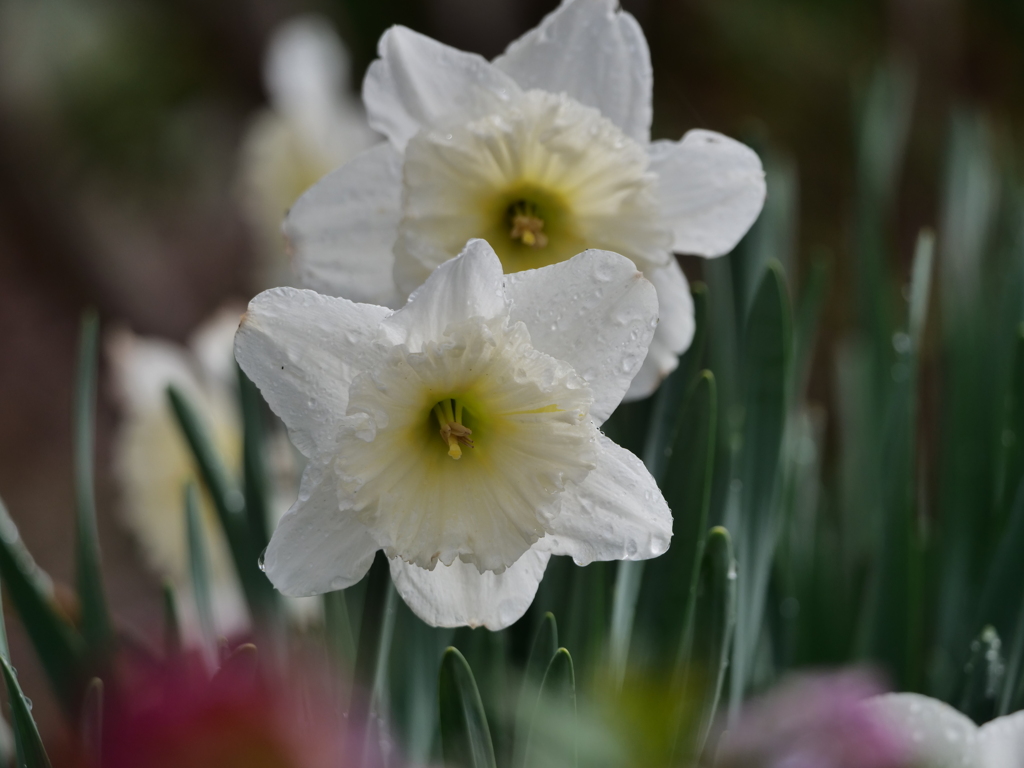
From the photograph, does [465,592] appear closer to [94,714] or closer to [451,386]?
[451,386]

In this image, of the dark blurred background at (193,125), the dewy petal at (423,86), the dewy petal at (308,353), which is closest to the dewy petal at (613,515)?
the dewy petal at (308,353)

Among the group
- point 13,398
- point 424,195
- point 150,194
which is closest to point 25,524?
point 13,398

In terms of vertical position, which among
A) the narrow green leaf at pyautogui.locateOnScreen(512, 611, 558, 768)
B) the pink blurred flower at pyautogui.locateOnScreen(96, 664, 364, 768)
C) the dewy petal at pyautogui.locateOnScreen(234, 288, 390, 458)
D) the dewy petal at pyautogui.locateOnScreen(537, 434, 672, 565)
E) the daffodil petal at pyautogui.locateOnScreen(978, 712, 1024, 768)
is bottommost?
the narrow green leaf at pyautogui.locateOnScreen(512, 611, 558, 768)

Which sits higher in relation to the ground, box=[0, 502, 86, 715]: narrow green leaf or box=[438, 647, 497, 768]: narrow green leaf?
box=[438, 647, 497, 768]: narrow green leaf

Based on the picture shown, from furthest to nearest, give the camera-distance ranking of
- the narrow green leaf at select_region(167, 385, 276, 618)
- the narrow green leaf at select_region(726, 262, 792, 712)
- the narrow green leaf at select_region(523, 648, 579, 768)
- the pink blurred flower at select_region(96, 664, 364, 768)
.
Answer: the narrow green leaf at select_region(167, 385, 276, 618) < the narrow green leaf at select_region(726, 262, 792, 712) < the narrow green leaf at select_region(523, 648, 579, 768) < the pink blurred flower at select_region(96, 664, 364, 768)

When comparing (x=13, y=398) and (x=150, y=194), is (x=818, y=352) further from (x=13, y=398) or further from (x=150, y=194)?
(x=13, y=398)

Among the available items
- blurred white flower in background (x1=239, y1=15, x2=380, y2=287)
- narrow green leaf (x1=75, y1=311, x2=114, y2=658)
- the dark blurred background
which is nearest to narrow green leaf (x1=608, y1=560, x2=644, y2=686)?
narrow green leaf (x1=75, y1=311, x2=114, y2=658)

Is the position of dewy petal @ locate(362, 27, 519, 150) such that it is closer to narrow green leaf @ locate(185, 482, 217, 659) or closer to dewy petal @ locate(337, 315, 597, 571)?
dewy petal @ locate(337, 315, 597, 571)
